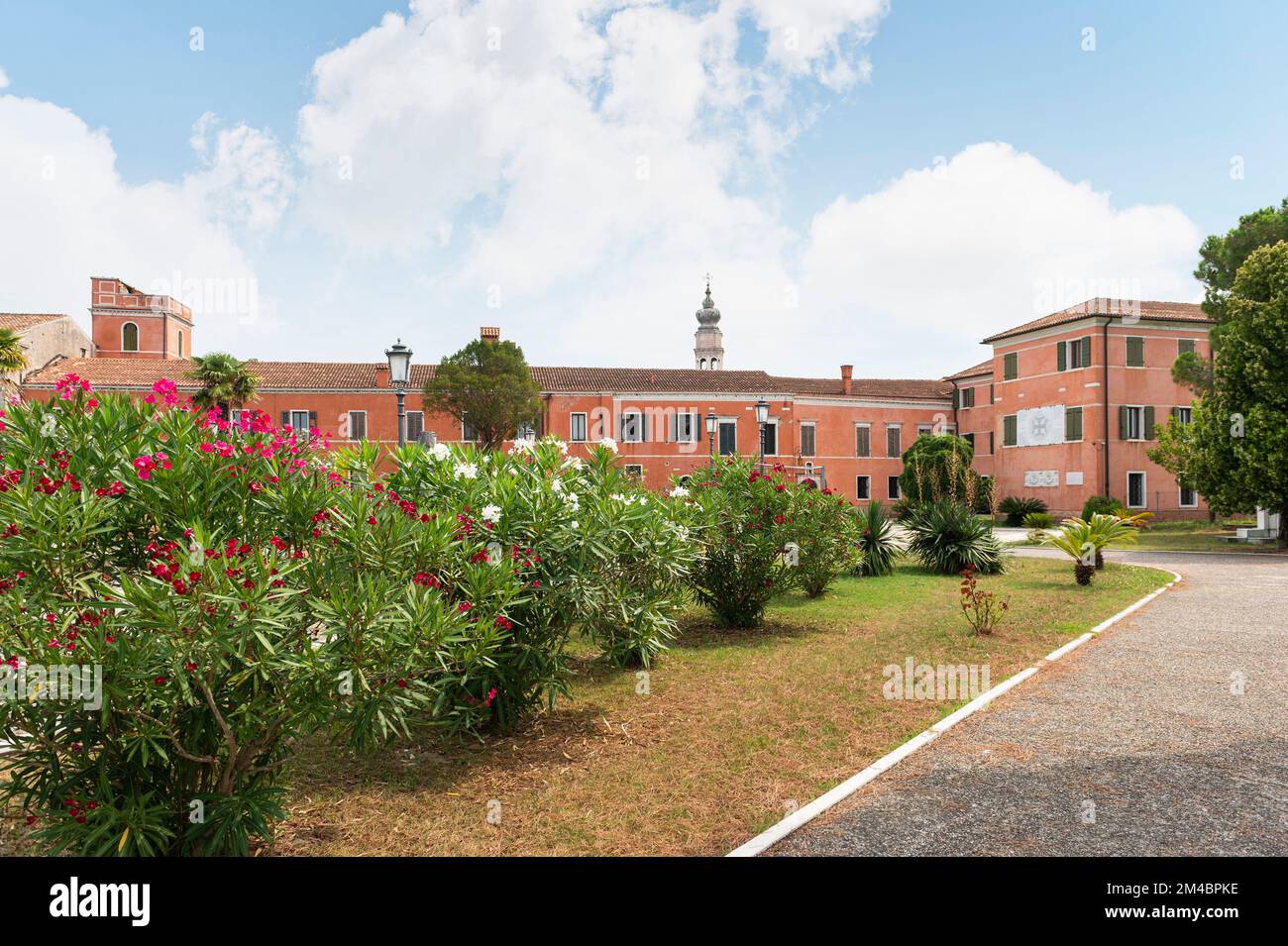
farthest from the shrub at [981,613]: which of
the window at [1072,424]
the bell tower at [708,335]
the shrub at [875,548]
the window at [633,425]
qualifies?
the bell tower at [708,335]

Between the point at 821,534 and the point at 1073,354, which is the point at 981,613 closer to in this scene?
the point at 821,534

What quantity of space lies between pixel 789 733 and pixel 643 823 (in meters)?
2.03

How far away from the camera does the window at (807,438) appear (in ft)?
152

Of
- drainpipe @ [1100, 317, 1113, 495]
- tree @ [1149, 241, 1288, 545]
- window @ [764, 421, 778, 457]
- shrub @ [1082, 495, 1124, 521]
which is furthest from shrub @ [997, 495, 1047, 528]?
tree @ [1149, 241, 1288, 545]

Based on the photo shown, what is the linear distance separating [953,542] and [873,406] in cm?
3094

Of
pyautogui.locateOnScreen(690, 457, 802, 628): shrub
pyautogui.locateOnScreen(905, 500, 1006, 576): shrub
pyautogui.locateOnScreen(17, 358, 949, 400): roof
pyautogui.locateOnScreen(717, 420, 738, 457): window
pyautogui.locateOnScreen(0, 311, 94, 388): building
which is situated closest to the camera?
pyautogui.locateOnScreen(690, 457, 802, 628): shrub

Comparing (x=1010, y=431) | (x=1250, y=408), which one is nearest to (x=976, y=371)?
(x=1010, y=431)

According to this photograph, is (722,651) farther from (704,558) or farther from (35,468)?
(35,468)

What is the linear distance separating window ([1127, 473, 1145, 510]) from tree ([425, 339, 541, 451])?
2748cm

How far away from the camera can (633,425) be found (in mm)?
43719

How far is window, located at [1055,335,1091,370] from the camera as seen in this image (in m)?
37.7

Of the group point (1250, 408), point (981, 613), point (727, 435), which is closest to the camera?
point (981, 613)

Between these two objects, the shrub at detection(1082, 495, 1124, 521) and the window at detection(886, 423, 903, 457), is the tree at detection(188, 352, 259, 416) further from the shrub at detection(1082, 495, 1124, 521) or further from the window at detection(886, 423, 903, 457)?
the shrub at detection(1082, 495, 1124, 521)

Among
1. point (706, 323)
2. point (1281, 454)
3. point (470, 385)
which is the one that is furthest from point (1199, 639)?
point (706, 323)
